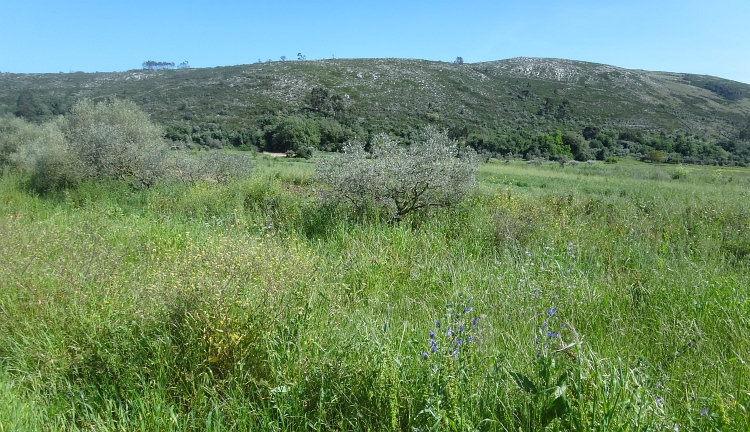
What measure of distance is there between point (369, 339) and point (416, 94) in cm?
6241

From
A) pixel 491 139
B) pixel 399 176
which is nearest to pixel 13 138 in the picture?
pixel 399 176

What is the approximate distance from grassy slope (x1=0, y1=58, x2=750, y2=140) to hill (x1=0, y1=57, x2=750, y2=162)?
0.56ft

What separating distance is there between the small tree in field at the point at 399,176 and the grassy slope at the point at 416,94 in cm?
3671

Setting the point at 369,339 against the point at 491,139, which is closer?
the point at 369,339

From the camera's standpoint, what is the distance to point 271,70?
72.9 meters

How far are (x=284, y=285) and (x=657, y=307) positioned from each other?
114 inches

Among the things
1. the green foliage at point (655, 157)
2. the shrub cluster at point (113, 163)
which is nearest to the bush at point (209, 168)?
the shrub cluster at point (113, 163)

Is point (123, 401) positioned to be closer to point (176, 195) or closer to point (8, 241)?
point (8, 241)

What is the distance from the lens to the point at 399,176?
682 cm

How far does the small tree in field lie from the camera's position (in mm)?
6879

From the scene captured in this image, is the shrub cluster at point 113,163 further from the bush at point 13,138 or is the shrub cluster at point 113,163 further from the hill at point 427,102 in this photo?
the hill at point 427,102

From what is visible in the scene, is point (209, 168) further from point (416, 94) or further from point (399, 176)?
point (416, 94)

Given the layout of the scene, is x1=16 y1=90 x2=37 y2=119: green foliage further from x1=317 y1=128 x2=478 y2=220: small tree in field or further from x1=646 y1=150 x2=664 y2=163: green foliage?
x1=646 y1=150 x2=664 y2=163: green foliage

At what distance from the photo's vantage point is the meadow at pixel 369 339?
199cm
